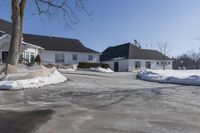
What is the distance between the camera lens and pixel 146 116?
28.0ft

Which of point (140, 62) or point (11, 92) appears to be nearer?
point (11, 92)

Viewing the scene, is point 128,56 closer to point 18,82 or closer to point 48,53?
point 48,53

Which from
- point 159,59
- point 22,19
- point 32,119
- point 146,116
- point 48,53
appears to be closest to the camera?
point 32,119

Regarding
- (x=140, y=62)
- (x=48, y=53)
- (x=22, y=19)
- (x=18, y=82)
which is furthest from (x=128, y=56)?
(x=18, y=82)

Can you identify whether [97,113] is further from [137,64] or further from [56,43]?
[137,64]

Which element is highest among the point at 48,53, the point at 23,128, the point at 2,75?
the point at 48,53

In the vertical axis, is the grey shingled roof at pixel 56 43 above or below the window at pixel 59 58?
above

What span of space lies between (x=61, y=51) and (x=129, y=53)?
13.5 m

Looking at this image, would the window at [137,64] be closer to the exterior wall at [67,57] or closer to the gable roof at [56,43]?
the exterior wall at [67,57]

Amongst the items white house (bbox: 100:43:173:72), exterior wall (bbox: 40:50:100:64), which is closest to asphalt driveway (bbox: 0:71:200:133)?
exterior wall (bbox: 40:50:100:64)

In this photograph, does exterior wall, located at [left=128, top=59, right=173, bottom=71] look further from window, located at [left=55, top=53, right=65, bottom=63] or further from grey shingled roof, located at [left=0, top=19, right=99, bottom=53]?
window, located at [left=55, top=53, right=65, bottom=63]

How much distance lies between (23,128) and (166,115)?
412 centimetres

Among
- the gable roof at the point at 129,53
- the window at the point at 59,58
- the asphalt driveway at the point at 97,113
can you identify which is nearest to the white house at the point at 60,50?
the window at the point at 59,58

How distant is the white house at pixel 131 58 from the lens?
54.1 metres
